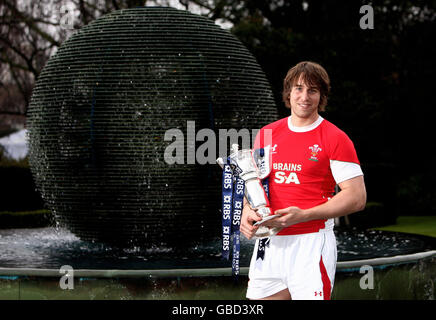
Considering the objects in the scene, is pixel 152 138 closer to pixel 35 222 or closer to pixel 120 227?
pixel 120 227

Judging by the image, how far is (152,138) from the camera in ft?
24.7

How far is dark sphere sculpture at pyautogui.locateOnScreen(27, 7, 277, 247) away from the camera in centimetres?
757

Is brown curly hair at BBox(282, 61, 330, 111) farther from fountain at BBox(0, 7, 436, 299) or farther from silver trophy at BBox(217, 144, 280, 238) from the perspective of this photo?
fountain at BBox(0, 7, 436, 299)

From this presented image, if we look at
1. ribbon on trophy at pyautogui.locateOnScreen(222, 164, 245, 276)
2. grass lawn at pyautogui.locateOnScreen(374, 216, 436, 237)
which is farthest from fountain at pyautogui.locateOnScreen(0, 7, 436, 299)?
grass lawn at pyautogui.locateOnScreen(374, 216, 436, 237)

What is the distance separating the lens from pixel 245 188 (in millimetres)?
3656

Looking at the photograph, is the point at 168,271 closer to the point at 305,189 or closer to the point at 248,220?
the point at 248,220

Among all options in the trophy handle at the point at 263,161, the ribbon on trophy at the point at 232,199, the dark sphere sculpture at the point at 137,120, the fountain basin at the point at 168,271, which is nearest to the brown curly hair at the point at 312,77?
the trophy handle at the point at 263,161

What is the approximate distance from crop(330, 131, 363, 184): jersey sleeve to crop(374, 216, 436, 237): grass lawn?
40.7ft

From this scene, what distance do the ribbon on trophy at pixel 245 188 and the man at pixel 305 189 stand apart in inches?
2.3

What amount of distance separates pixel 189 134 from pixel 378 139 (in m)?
14.9

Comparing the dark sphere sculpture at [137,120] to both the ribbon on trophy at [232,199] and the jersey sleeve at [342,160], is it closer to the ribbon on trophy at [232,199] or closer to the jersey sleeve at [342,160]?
the ribbon on trophy at [232,199]

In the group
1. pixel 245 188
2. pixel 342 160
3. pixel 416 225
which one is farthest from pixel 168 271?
pixel 416 225
